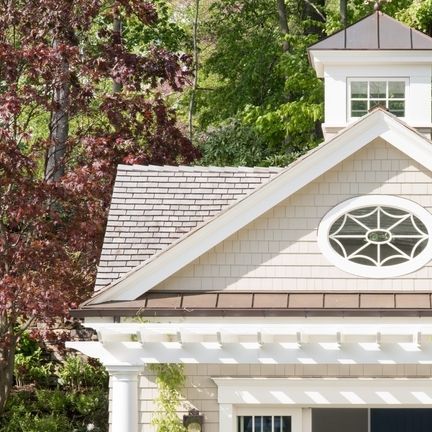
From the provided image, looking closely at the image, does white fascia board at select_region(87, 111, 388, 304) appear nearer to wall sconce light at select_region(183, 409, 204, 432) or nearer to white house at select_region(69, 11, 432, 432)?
white house at select_region(69, 11, 432, 432)

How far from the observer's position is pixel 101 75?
65.3ft

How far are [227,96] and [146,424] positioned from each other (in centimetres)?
1603

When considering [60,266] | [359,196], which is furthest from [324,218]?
[60,266]

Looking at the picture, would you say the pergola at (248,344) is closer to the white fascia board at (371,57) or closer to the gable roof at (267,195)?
the gable roof at (267,195)

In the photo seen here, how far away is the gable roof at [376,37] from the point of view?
55.5ft

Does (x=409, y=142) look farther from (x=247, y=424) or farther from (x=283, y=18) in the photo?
(x=283, y=18)

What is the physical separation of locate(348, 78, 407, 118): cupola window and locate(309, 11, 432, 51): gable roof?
0.48 metres

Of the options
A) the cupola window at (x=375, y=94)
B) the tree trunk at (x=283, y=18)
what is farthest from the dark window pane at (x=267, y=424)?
the tree trunk at (x=283, y=18)

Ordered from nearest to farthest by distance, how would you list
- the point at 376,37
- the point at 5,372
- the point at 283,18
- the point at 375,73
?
the point at 375,73, the point at 376,37, the point at 5,372, the point at 283,18

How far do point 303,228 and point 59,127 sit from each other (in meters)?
8.04

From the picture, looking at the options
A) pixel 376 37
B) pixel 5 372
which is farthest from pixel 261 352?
pixel 5 372

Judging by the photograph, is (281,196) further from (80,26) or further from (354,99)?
(80,26)

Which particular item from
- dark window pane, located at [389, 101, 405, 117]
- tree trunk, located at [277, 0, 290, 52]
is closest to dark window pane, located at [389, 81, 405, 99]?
dark window pane, located at [389, 101, 405, 117]

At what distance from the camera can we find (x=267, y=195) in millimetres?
14656
